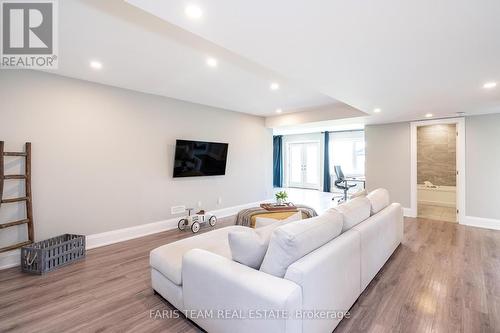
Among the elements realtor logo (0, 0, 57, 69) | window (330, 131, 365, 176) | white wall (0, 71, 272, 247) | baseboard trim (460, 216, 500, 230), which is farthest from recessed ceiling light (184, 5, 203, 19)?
window (330, 131, 365, 176)

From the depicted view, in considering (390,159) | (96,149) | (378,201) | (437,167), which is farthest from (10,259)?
(437,167)

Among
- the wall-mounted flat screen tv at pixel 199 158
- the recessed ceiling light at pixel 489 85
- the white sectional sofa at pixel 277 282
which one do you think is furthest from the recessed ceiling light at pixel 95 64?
the recessed ceiling light at pixel 489 85

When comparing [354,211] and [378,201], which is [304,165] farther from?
[354,211]

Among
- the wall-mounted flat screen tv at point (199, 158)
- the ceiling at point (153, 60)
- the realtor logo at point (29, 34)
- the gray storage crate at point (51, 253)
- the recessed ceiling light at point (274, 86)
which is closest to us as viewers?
the realtor logo at point (29, 34)

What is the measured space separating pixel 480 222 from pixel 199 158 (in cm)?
579

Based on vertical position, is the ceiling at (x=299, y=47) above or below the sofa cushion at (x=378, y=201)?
above

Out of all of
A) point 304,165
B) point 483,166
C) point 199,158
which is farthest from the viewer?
point 304,165

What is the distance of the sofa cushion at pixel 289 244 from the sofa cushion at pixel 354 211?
0.57 metres

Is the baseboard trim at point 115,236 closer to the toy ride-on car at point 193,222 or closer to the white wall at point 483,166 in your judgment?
the toy ride-on car at point 193,222

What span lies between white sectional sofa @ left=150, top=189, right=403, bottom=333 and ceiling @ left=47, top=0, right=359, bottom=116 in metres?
2.00

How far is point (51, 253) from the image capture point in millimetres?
2805

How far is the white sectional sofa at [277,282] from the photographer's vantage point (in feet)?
4.46

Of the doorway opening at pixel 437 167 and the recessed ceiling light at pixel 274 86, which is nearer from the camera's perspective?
the recessed ceiling light at pixel 274 86

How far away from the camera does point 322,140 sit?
9469 mm
